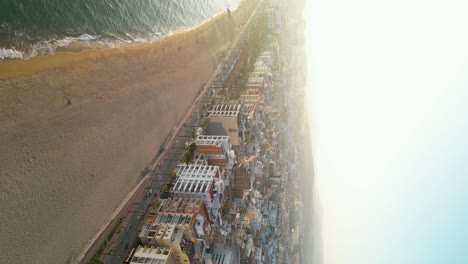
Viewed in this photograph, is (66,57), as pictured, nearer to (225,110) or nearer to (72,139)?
(72,139)

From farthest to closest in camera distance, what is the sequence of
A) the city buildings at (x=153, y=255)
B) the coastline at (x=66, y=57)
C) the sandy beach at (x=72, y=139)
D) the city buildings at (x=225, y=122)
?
the city buildings at (x=225, y=122)
the city buildings at (x=153, y=255)
the coastline at (x=66, y=57)
the sandy beach at (x=72, y=139)

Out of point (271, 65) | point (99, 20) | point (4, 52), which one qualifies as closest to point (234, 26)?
point (271, 65)

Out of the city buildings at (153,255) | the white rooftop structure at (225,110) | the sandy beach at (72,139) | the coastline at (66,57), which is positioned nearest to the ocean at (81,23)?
the coastline at (66,57)

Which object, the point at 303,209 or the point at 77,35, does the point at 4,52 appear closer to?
the point at 77,35

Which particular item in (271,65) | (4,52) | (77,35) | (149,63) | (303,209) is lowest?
(4,52)

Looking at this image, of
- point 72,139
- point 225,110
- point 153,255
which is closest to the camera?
point 153,255

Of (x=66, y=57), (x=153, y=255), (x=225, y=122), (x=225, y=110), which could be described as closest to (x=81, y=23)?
(x=66, y=57)

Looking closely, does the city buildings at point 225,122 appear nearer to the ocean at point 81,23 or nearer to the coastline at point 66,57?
the coastline at point 66,57
